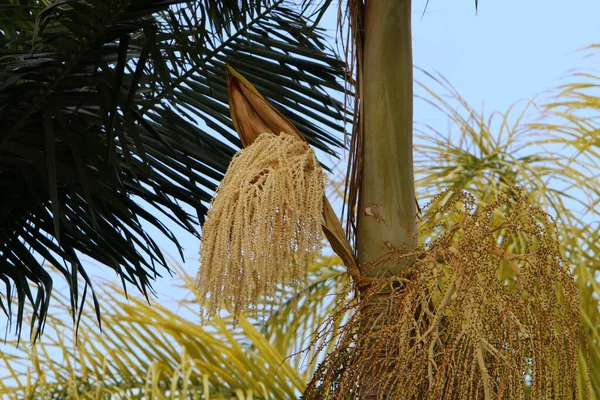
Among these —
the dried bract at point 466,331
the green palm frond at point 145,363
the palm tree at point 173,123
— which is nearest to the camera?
the dried bract at point 466,331

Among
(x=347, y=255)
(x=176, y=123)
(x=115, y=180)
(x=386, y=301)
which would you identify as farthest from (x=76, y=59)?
(x=386, y=301)

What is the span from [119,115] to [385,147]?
67 centimetres

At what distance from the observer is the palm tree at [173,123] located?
6.68 feet

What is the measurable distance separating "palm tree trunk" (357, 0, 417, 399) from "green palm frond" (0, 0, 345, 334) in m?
0.44

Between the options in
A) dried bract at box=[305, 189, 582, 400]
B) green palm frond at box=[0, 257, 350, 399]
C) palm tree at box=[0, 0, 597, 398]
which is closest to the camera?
dried bract at box=[305, 189, 582, 400]

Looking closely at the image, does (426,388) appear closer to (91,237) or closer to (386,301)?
(386,301)

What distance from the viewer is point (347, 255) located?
205cm

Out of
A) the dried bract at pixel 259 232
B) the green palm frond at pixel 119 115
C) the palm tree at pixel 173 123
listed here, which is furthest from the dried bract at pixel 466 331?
the green palm frond at pixel 119 115

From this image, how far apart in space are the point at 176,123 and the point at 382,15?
77 cm

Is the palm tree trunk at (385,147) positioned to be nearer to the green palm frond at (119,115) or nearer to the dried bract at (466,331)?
the dried bract at (466,331)

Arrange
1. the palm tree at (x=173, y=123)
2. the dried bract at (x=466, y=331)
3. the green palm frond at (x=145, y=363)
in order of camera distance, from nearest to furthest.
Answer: the dried bract at (x=466, y=331)
the palm tree at (x=173, y=123)
the green palm frond at (x=145, y=363)

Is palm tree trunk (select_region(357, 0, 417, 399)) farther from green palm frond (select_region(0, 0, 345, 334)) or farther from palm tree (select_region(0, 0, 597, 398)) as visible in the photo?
green palm frond (select_region(0, 0, 345, 334))

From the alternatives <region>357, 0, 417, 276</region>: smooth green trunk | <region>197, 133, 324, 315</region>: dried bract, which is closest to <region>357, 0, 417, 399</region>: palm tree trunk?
<region>357, 0, 417, 276</region>: smooth green trunk

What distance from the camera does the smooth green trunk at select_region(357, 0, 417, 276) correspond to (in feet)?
6.80
